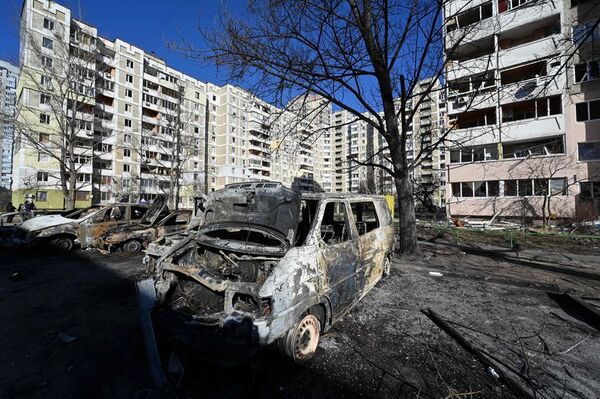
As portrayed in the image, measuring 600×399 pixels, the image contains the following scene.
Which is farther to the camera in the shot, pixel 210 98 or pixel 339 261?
pixel 210 98

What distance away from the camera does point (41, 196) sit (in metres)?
32.3

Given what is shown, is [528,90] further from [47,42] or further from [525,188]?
[47,42]

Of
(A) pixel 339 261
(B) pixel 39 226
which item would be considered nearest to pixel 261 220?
(A) pixel 339 261

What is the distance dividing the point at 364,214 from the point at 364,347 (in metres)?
3.13

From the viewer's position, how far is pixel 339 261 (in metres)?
3.57

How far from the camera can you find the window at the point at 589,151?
16.5 meters

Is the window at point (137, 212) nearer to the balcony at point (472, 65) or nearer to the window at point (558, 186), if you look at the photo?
the balcony at point (472, 65)

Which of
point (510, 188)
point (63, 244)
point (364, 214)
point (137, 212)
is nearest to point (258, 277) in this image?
point (364, 214)

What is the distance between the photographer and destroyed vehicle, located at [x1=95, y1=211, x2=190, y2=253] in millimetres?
8766

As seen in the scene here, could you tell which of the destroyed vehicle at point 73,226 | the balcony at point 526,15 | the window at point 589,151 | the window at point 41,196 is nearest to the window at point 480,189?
the window at point 589,151

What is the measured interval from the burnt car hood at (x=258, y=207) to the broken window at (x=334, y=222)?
505 millimetres

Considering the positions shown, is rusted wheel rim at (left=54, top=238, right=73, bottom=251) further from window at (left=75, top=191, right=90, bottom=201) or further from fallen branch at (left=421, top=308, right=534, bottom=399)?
window at (left=75, top=191, right=90, bottom=201)

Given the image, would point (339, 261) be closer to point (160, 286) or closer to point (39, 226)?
point (160, 286)

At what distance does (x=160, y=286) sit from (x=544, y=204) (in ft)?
70.6
